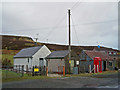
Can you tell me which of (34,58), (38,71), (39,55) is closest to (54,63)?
(34,58)

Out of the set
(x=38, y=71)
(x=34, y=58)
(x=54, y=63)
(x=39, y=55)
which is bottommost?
(x=38, y=71)

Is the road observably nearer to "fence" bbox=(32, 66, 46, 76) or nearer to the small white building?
"fence" bbox=(32, 66, 46, 76)

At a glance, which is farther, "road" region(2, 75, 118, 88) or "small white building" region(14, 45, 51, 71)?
"small white building" region(14, 45, 51, 71)

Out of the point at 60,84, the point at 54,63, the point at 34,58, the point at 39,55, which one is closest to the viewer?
the point at 60,84

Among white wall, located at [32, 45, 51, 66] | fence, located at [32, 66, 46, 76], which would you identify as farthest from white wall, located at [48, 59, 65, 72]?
fence, located at [32, 66, 46, 76]

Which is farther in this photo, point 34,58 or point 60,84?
point 34,58

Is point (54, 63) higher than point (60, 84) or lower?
higher

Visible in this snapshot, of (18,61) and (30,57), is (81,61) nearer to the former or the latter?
(30,57)

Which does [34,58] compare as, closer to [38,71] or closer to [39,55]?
[39,55]

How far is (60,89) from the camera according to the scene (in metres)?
11.0

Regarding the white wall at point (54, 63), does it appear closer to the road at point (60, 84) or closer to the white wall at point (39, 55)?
the white wall at point (39, 55)

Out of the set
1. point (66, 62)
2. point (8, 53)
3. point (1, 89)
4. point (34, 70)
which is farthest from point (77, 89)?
point (8, 53)

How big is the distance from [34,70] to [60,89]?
35.2 feet

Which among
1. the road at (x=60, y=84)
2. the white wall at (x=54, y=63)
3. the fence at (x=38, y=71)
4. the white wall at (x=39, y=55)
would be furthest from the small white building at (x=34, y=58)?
the road at (x=60, y=84)
